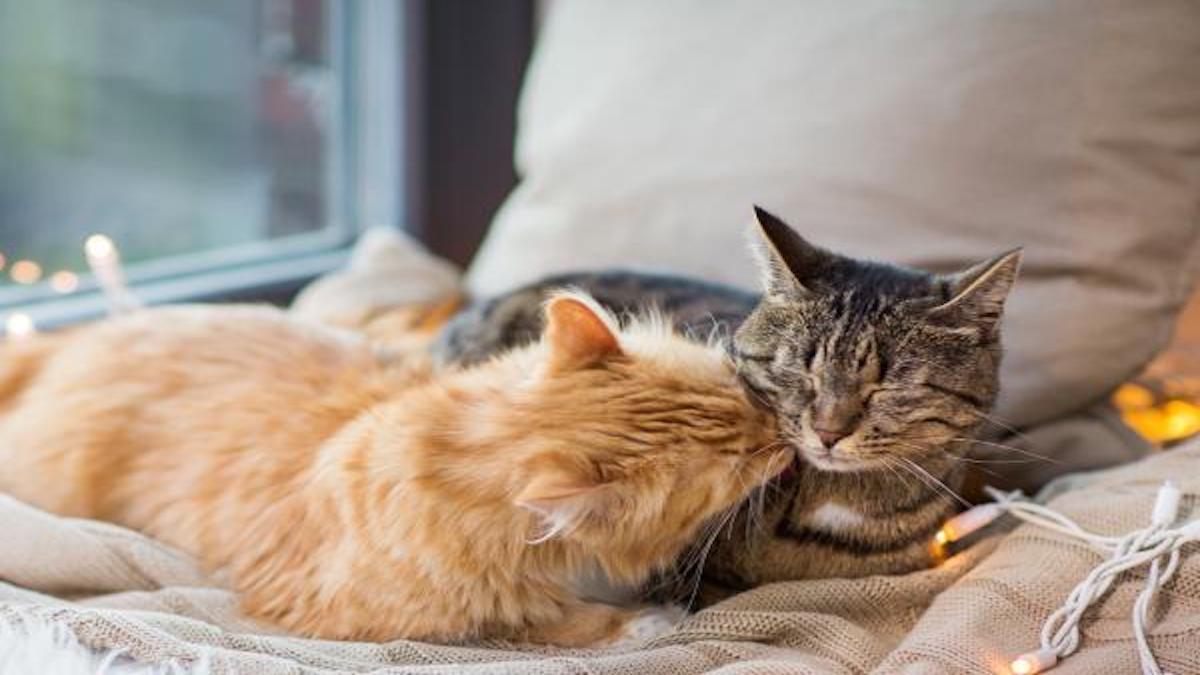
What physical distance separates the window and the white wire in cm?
165

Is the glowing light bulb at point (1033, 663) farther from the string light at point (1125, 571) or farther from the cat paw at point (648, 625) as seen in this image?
the cat paw at point (648, 625)

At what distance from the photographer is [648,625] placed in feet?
4.18

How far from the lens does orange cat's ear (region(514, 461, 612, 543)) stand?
3.57 feet

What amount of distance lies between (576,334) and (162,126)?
150 centimetres

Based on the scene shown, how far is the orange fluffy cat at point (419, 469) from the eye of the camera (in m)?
1.18

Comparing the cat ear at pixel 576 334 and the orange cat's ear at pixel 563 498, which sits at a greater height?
the cat ear at pixel 576 334

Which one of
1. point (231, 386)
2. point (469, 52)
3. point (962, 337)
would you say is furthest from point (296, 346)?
point (469, 52)

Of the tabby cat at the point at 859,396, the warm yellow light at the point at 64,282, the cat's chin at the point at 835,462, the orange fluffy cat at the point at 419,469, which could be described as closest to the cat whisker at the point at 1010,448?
the tabby cat at the point at 859,396

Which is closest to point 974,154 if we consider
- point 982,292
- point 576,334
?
point 982,292

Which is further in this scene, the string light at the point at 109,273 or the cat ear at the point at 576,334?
the string light at the point at 109,273

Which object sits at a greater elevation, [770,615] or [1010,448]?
[1010,448]

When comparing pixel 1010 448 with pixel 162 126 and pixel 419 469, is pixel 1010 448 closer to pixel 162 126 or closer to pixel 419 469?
pixel 419 469

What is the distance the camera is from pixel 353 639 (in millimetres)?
1244

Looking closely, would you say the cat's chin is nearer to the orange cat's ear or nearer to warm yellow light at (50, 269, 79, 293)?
the orange cat's ear
